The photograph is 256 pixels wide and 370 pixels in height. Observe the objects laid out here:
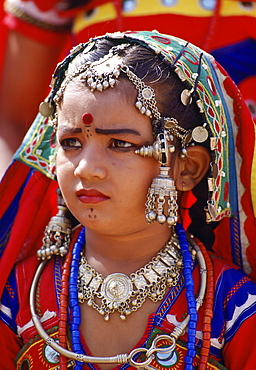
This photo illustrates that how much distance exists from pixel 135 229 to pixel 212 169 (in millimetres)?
338

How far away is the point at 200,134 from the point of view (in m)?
1.97

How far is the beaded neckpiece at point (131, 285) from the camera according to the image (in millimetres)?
1995

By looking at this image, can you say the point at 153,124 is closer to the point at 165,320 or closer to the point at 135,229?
the point at 135,229

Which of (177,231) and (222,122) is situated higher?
(222,122)

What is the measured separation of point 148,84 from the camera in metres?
1.91

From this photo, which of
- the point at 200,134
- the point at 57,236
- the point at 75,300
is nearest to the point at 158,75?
the point at 200,134

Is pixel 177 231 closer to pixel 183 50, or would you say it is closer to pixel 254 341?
pixel 254 341

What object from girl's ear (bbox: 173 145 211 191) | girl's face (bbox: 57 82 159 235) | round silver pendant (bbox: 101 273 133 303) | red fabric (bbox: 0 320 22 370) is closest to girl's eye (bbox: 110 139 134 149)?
girl's face (bbox: 57 82 159 235)

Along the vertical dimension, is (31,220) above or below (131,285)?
above

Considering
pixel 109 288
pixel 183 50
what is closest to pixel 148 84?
pixel 183 50

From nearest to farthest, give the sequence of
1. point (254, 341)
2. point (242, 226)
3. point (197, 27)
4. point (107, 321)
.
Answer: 1. point (254, 341)
2. point (107, 321)
3. point (242, 226)
4. point (197, 27)

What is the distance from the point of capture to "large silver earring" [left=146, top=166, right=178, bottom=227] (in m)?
1.88

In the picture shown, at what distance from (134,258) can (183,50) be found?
2.45 ft

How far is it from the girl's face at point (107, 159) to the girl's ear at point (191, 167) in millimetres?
146
